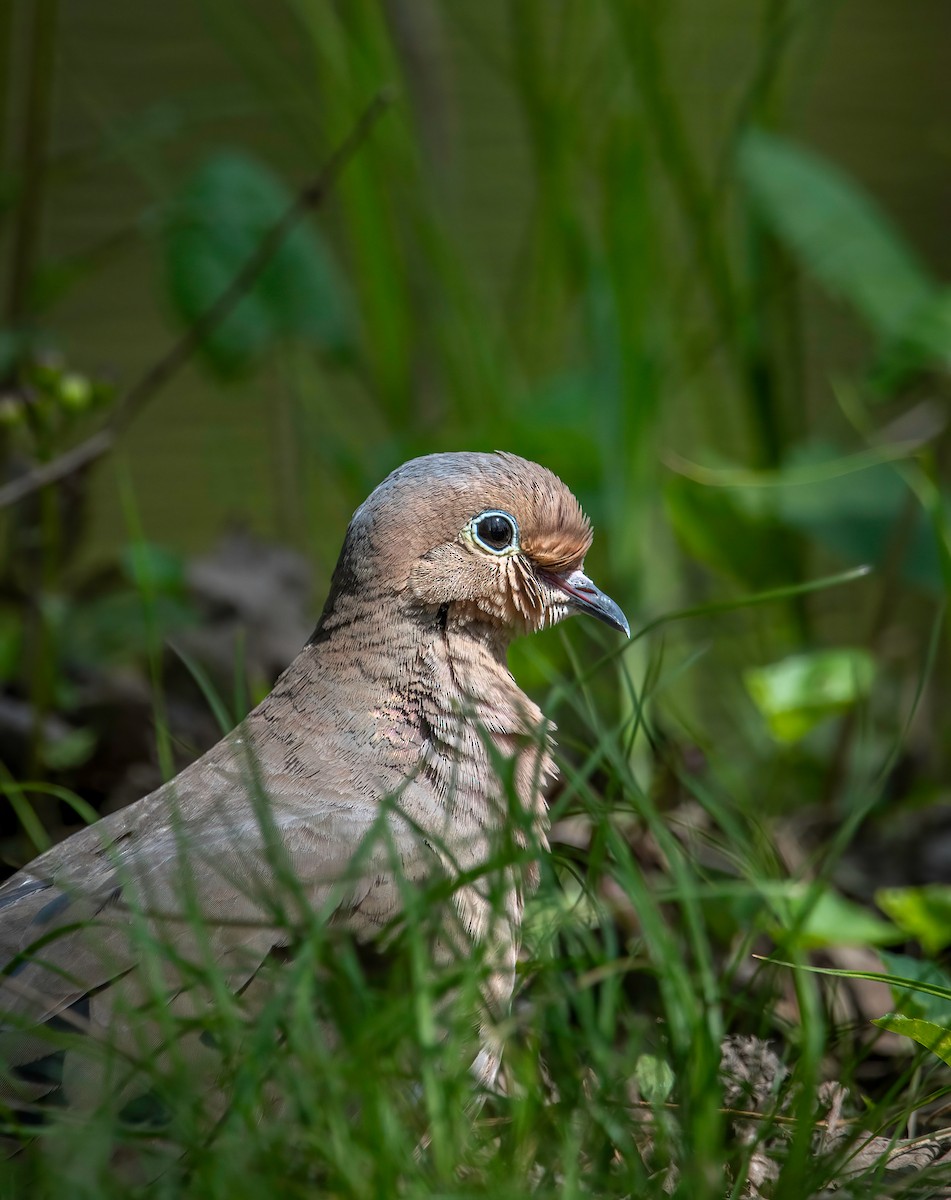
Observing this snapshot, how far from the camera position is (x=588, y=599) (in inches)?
77.4

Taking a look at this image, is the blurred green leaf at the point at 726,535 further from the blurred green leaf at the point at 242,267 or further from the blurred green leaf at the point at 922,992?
the blurred green leaf at the point at 922,992

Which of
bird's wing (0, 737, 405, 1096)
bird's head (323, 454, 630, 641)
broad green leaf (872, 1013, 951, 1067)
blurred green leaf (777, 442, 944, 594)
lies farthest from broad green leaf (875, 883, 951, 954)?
blurred green leaf (777, 442, 944, 594)

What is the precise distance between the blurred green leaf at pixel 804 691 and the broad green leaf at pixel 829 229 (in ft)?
2.61

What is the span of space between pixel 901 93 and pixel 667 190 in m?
1.04

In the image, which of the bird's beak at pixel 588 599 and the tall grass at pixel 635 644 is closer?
the tall grass at pixel 635 644

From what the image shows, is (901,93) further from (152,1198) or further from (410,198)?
(152,1198)

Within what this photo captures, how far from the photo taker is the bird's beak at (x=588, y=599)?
1.95 m

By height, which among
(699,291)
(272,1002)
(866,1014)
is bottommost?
(866,1014)

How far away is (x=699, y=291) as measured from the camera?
5.93m

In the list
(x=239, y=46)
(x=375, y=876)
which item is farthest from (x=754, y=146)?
(x=375, y=876)

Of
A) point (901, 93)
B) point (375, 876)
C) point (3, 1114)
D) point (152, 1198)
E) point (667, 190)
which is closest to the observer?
point (152, 1198)

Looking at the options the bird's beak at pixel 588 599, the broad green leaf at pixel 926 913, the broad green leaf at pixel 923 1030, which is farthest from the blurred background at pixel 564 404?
the broad green leaf at pixel 923 1030

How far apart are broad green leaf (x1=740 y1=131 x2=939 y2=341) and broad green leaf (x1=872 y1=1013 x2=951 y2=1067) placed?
180 cm

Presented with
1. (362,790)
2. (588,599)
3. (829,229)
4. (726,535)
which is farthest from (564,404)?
(362,790)
